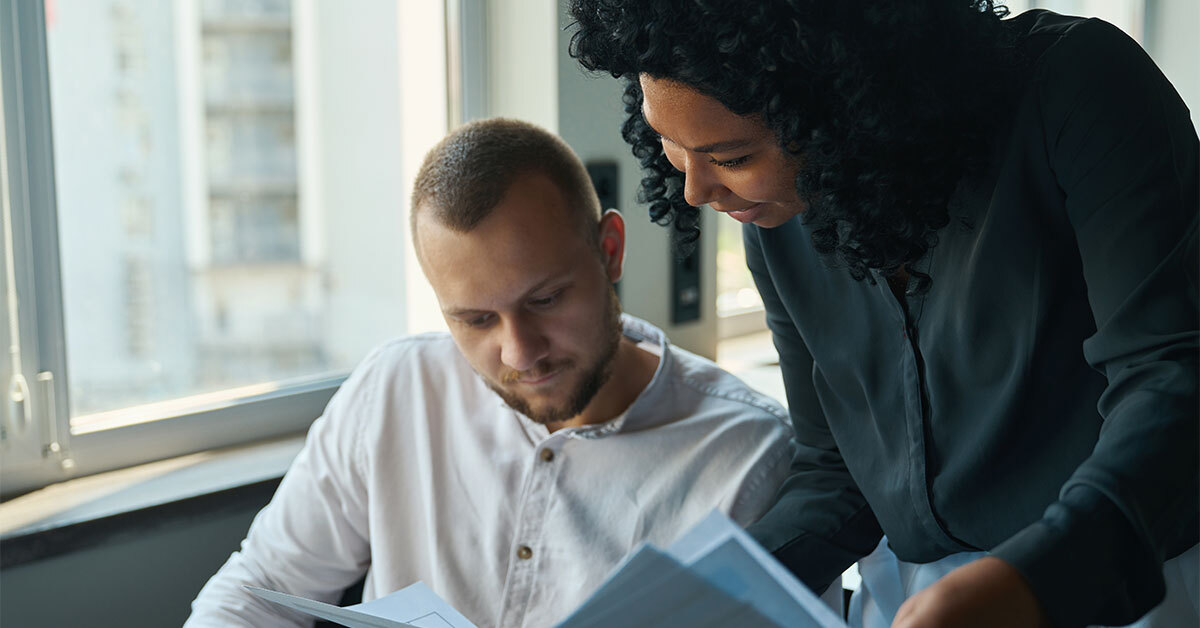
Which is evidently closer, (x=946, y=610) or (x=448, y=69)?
(x=946, y=610)

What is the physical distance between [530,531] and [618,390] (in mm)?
235

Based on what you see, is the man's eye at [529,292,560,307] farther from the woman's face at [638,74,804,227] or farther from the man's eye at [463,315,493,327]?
the woman's face at [638,74,804,227]

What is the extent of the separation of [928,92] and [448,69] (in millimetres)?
1606

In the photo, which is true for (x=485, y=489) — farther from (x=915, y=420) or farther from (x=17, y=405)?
(x=17, y=405)

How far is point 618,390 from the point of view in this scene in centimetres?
157

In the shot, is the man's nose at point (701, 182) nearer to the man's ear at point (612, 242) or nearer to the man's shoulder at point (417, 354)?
the man's ear at point (612, 242)

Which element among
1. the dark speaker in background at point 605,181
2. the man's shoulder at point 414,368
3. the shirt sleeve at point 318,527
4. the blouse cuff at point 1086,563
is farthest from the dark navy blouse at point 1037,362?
the dark speaker in background at point 605,181

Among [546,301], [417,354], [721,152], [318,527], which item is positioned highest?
[721,152]

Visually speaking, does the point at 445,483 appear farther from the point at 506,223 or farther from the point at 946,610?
the point at 946,610

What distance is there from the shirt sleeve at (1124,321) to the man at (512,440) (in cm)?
67

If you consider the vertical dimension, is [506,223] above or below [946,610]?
above

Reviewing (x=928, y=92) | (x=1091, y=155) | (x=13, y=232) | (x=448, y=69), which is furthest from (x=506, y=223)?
(x=448, y=69)

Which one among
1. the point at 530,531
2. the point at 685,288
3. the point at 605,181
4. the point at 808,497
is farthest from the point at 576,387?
the point at 685,288

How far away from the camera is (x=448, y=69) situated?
7.72 ft
